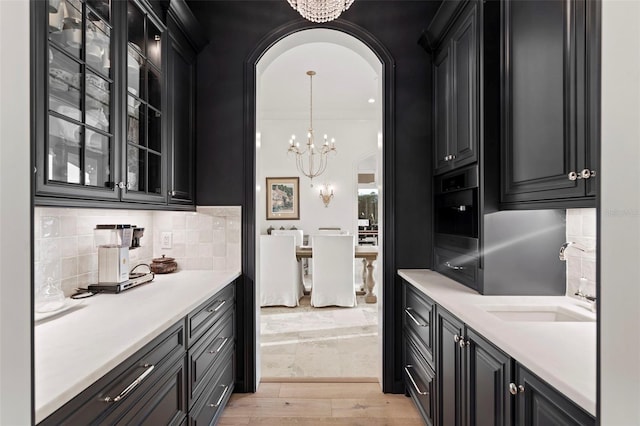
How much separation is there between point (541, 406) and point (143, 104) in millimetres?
2105

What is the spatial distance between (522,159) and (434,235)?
41.0 inches

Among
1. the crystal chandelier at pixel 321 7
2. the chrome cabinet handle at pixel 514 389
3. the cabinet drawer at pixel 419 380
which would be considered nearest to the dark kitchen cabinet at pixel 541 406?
the chrome cabinet handle at pixel 514 389

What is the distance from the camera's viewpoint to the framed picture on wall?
7.14 meters

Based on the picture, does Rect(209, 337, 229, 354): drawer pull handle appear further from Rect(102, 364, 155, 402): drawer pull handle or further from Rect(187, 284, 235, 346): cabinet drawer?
Rect(102, 364, 155, 402): drawer pull handle

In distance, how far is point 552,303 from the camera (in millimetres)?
1652

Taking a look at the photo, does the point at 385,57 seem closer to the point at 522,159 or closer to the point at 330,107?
the point at 522,159

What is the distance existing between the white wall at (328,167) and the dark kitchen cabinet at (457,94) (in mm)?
4536

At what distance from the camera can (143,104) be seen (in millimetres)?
1881

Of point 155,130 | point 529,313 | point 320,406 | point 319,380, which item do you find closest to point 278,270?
point 319,380

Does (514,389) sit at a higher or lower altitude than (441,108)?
lower

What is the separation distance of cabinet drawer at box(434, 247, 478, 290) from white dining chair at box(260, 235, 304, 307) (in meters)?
2.57
